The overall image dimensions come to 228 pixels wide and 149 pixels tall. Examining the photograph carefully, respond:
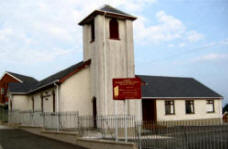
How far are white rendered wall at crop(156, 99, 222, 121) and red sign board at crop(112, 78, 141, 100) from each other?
14558 millimetres

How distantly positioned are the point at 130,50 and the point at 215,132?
12.6 meters

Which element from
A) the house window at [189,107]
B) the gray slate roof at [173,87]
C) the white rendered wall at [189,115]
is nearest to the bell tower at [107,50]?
the gray slate roof at [173,87]

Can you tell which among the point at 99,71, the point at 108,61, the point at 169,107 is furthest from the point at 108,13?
the point at 169,107

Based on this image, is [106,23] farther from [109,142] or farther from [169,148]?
[169,148]

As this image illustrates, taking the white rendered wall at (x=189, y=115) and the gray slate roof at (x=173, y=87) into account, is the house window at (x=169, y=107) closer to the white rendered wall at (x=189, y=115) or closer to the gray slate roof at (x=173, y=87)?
the white rendered wall at (x=189, y=115)

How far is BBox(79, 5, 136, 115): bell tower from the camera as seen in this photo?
20367 millimetres

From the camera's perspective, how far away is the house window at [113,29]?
70.5 ft

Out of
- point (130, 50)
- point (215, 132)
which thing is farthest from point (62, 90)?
point (215, 132)

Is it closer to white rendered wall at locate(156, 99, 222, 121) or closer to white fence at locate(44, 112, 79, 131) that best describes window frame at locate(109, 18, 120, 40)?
white fence at locate(44, 112, 79, 131)

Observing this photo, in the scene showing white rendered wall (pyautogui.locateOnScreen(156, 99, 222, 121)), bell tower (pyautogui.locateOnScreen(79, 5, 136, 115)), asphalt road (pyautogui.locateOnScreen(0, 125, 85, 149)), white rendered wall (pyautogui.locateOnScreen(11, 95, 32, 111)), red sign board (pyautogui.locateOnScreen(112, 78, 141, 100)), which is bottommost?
asphalt road (pyautogui.locateOnScreen(0, 125, 85, 149))

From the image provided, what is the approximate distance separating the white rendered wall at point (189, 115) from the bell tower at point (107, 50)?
8.05 metres

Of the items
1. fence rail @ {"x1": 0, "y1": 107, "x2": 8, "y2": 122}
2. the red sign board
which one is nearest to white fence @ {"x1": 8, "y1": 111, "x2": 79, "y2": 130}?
the red sign board

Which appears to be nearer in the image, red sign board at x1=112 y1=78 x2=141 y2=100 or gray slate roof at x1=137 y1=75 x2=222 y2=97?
red sign board at x1=112 y1=78 x2=141 y2=100

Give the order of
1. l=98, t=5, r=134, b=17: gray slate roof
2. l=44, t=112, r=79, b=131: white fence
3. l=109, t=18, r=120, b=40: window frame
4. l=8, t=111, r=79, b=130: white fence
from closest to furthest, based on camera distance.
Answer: l=44, t=112, r=79, b=131: white fence
l=8, t=111, r=79, b=130: white fence
l=109, t=18, r=120, b=40: window frame
l=98, t=5, r=134, b=17: gray slate roof
